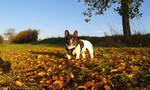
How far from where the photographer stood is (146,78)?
6.30 metres

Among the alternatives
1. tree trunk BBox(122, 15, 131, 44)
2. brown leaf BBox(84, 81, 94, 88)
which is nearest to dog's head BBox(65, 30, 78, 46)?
brown leaf BBox(84, 81, 94, 88)

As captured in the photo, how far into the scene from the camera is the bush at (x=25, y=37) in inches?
1404

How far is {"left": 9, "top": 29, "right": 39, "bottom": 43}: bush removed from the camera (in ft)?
117

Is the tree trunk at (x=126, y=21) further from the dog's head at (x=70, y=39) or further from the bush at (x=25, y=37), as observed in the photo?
the bush at (x=25, y=37)

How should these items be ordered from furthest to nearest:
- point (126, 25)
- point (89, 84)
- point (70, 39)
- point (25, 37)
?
point (25, 37) < point (126, 25) < point (70, 39) < point (89, 84)

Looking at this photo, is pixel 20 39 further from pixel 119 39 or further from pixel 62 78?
pixel 62 78

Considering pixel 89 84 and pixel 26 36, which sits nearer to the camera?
pixel 89 84

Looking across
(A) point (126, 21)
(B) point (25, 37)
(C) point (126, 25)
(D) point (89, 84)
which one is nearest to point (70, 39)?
(D) point (89, 84)

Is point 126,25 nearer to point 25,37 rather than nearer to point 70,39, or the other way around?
point 70,39

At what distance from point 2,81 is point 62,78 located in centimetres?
167

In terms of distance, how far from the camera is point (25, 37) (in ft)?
117

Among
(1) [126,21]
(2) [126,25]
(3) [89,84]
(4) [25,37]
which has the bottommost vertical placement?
(3) [89,84]

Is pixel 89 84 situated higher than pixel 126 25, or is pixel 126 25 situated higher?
pixel 126 25

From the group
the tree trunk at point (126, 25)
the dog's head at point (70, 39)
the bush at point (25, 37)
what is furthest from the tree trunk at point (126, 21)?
the bush at point (25, 37)
